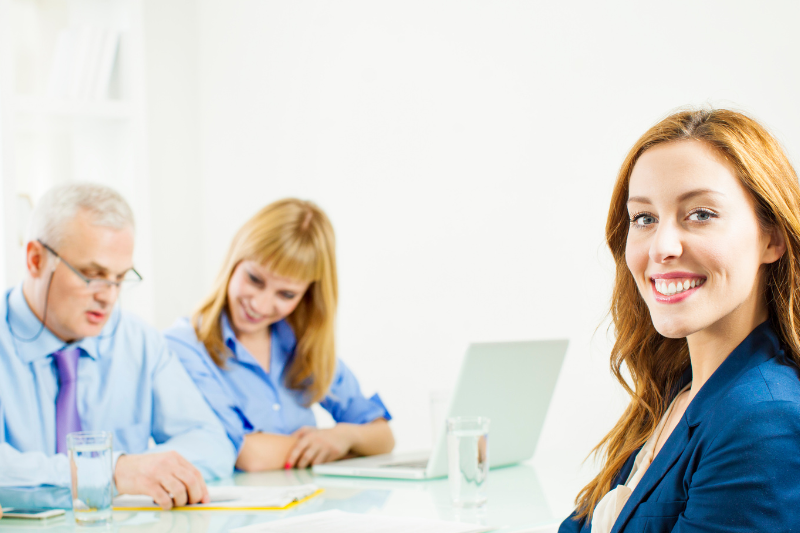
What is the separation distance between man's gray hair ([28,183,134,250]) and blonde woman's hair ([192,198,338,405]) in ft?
1.41

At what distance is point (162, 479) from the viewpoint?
1487 mm

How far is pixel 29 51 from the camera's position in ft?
10.6

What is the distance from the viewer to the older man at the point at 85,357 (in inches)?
70.1

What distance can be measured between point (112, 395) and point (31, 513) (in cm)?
52

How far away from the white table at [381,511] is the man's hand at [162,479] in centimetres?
4

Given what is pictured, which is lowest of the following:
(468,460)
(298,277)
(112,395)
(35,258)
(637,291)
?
(112,395)

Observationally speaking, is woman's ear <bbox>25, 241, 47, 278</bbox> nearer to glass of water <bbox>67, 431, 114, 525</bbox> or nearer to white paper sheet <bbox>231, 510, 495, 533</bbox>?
glass of water <bbox>67, 431, 114, 525</bbox>

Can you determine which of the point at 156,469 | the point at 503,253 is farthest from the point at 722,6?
the point at 156,469

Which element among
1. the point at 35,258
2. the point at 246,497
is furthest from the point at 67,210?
the point at 246,497

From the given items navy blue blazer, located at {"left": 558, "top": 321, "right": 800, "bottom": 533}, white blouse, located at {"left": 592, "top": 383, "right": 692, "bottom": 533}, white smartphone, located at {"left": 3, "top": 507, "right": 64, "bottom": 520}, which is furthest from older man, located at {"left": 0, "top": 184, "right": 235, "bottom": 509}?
navy blue blazer, located at {"left": 558, "top": 321, "right": 800, "bottom": 533}

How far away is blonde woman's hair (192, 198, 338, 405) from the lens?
2.22m

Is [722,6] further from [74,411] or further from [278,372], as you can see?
[74,411]

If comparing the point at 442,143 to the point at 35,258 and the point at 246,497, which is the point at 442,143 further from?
the point at 246,497

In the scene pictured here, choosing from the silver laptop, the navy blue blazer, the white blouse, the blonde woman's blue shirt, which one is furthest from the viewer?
the blonde woman's blue shirt
